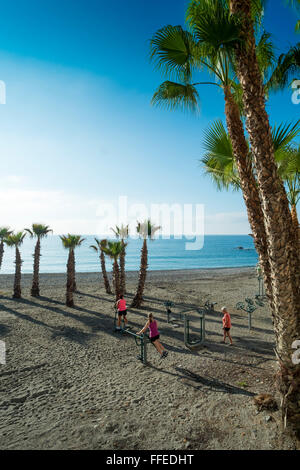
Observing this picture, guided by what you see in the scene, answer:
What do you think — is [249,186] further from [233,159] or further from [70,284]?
[70,284]

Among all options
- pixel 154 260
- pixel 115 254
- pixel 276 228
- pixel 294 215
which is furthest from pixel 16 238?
pixel 154 260

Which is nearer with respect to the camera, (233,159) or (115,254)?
(233,159)

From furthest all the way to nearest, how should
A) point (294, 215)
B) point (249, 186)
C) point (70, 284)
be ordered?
point (70, 284)
point (294, 215)
point (249, 186)

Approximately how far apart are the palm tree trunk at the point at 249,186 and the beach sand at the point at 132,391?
2.76 metres

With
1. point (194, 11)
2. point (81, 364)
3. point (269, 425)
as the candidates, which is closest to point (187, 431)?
point (269, 425)

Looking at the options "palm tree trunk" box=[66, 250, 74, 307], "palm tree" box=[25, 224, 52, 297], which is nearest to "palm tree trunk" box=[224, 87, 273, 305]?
"palm tree trunk" box=[66, 250, 74, 307]

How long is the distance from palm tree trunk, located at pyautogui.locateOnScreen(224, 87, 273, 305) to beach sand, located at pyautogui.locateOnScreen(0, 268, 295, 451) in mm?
2756

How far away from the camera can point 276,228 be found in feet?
15.0

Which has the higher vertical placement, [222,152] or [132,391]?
[222,152]

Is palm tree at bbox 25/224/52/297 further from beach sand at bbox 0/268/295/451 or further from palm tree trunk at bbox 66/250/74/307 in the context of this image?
beach sand at bbox 0/268/295/451

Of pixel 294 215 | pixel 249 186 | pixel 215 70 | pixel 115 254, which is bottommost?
pixel 115 254

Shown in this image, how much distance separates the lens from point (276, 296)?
477 cm

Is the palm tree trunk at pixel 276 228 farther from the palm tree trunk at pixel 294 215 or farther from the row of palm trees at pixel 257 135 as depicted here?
the palm tree trunk at pixel 294 215

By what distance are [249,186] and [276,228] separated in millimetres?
1439
